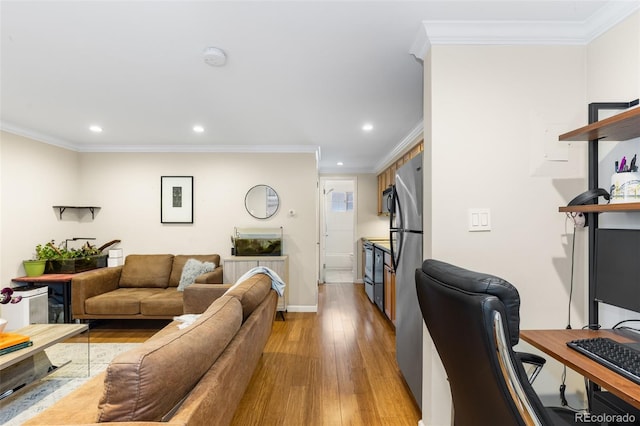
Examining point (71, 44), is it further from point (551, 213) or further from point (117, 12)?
point (551, 213)

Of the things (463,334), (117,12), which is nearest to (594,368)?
(463,334)

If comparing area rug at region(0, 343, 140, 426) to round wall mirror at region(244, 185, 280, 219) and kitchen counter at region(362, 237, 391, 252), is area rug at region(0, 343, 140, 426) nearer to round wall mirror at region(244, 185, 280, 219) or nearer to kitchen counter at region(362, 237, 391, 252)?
round wall mirror at region(244, 185, 280, 219)

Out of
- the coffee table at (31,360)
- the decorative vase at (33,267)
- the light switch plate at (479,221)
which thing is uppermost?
the light switch plate at (479,221)

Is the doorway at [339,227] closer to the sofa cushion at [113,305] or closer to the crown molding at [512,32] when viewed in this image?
the sofa cushion at [113,305]

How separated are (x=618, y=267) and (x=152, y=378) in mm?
1944

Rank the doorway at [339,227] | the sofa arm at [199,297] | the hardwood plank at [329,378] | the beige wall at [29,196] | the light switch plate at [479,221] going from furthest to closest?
the doorway at [339,227] < the beige wall at [29,196] < the sofa arm at [199,297] < the hardwood plank at [329,378] < the light switch plate at [479,221]

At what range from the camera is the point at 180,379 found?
100 centimetres

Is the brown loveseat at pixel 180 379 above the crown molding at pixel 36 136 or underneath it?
underneath

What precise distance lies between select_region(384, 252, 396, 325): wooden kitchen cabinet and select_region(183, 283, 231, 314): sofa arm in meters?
1.88

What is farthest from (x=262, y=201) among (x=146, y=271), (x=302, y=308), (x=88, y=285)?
(x=88, y=285)

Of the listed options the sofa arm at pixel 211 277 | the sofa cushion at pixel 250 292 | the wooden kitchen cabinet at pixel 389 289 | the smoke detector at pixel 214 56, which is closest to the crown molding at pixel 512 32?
the smoke detector at pixel 214 56

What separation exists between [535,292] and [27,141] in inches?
208

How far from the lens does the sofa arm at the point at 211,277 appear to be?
10.7 ft

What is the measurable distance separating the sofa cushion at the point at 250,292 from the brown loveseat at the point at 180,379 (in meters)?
0.04
